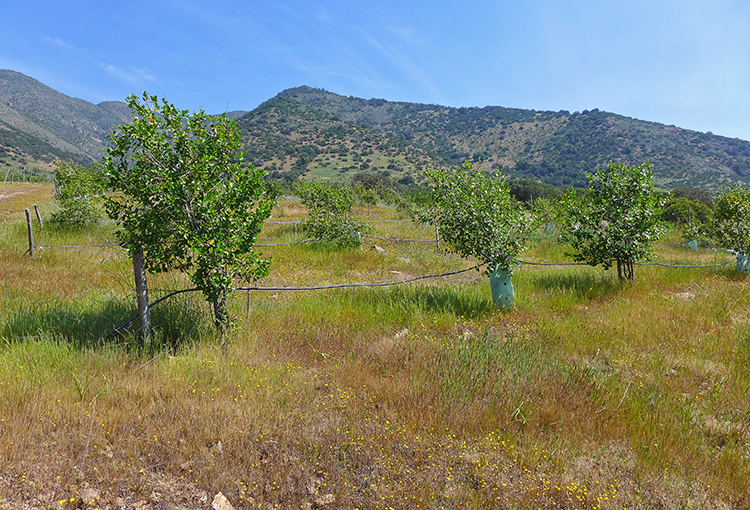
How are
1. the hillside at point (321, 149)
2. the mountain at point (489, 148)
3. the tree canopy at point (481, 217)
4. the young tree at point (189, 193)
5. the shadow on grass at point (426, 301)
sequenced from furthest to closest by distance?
1. the mountain at point (489, 148)
2. the hillside at point (321, 149)
3. the tree canopy at point (481, 217)
4. the shadow on grass at point (426, 301)
5. the young tree at point (189, 193)

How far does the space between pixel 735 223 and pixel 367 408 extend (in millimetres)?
11455

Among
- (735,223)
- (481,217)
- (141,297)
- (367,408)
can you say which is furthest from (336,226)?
(735,223)

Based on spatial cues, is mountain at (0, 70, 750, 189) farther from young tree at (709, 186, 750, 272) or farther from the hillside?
young tree at (709, 186, 750, 272)

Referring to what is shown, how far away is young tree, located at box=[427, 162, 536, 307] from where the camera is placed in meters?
6.62

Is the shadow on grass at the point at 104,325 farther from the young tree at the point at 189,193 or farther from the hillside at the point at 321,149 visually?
the hillside at the point at 321,149

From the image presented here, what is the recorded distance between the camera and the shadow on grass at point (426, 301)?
244 inches

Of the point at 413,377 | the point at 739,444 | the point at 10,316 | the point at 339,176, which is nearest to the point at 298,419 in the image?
the point at 413,377

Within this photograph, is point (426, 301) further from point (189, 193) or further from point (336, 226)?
point (336, 226)

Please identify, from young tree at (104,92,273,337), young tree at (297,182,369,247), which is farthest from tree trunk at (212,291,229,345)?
young tree at (297,182,369,247)

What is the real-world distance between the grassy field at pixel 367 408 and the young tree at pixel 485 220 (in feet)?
3.31

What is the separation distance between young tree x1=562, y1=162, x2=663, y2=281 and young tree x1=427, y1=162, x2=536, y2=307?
2.02 metres

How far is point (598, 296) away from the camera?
754 cm

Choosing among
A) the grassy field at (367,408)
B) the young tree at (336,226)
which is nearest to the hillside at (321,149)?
the young tree at (336,226)

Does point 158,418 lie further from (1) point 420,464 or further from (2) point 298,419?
(1) point 420,464
